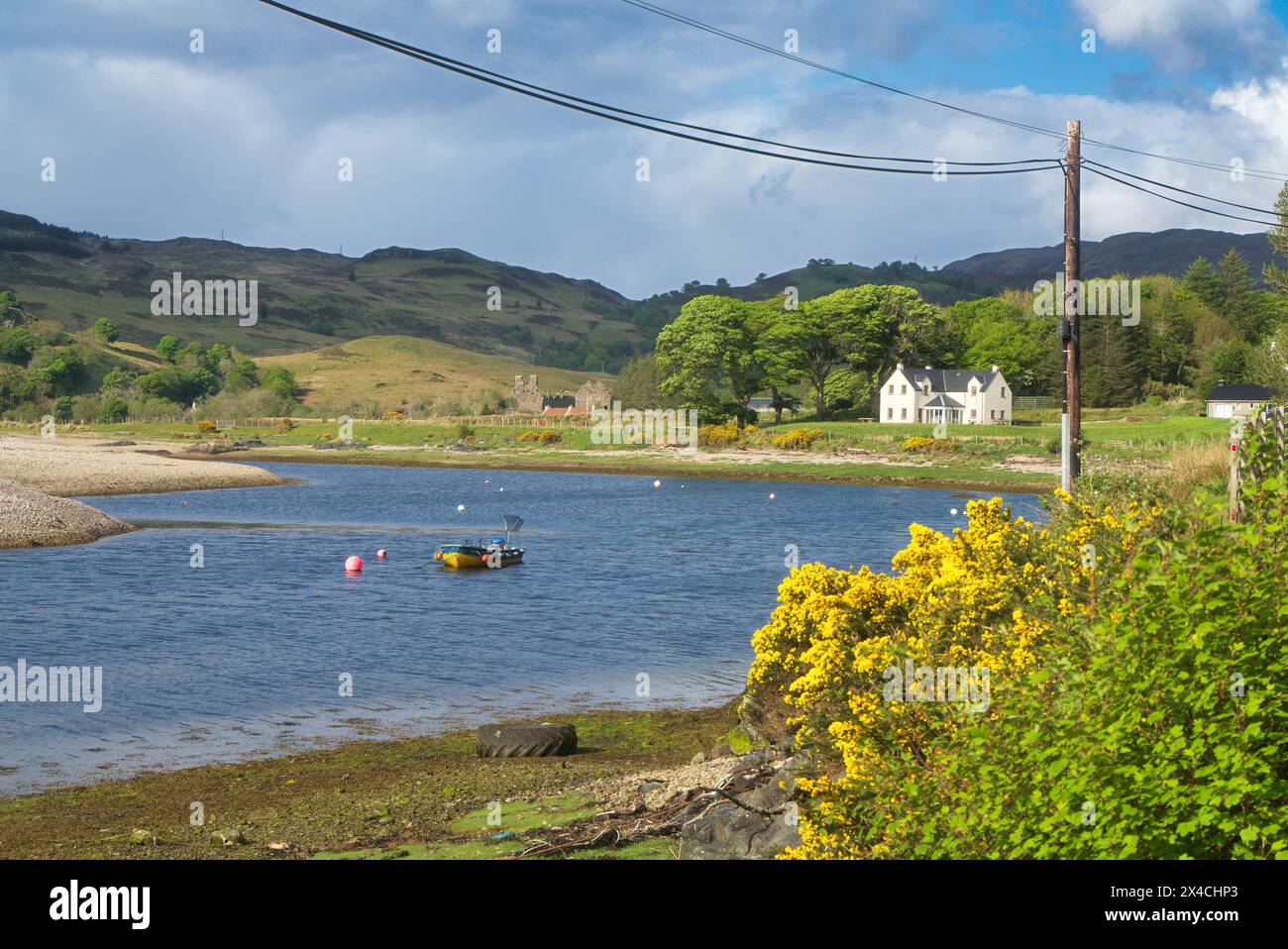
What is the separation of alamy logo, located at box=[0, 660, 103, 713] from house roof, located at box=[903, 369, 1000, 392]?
3939 inches

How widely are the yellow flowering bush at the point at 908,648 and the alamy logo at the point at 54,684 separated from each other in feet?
45.4

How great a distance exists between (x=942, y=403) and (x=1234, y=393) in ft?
90.8

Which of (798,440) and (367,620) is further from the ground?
(798,440)

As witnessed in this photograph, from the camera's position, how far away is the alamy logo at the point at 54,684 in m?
23.1

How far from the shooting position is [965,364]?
13300 cm

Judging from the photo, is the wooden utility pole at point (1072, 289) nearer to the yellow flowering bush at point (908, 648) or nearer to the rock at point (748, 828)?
the yellow flowering bush at point (908, 648)

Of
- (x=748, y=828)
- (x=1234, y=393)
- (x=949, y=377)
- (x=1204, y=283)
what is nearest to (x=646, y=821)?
(x=748, y=828)

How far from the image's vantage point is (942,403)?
380 ft

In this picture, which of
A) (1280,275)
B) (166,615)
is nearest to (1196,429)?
(1280,275)

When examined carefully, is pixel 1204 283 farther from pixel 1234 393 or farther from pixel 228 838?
pixel 228 838
